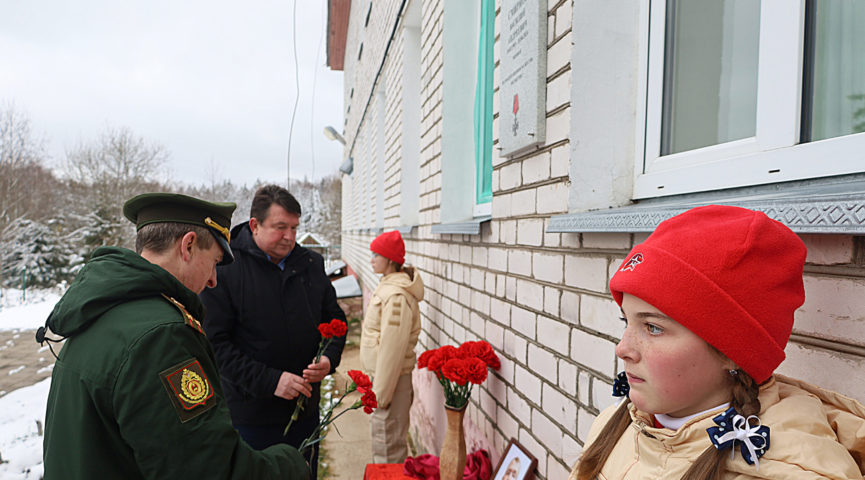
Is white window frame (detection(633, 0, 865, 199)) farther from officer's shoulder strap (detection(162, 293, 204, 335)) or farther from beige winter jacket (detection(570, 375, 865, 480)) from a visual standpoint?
officer's shoulder strap (detection(162, 293, 204, 335))

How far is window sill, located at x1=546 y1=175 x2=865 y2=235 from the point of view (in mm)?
731

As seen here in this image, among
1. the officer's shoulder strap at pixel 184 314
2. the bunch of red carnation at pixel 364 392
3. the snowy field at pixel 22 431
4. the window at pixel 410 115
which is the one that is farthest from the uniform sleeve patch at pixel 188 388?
the snowy field at pixel 22 431

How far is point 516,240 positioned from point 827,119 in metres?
1.29

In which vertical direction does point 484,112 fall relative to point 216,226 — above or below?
above

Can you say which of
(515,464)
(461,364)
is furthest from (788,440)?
(461,364)

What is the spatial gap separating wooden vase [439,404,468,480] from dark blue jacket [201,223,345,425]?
1067 millimetres

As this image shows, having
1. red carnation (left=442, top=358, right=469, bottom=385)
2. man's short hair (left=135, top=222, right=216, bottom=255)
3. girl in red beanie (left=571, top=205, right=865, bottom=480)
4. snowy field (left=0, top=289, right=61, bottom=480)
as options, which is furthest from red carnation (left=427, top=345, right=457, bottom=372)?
snowy field (left=0, top=289, right=61, bottom=480)

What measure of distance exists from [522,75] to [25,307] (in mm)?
19735

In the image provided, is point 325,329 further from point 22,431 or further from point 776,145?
point 22,431

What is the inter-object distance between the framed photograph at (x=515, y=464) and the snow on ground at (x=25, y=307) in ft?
41.2

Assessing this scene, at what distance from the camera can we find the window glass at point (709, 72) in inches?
46.3

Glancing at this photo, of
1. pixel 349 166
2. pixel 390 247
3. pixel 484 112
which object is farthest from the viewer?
pixel 349 166

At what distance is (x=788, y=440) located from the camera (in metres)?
0.67

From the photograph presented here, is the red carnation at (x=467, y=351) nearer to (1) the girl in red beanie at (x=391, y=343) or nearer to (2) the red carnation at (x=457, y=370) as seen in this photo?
(2) the red carnation at (x=457, y=370)
